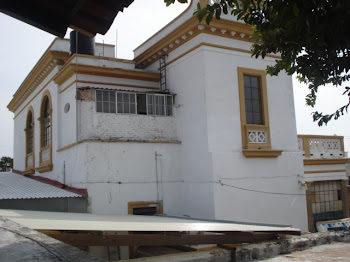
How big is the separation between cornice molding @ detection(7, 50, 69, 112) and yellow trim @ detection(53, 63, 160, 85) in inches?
35.1

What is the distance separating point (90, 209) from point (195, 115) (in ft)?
12.3

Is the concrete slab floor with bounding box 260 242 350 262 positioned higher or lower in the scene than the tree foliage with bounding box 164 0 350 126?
lower

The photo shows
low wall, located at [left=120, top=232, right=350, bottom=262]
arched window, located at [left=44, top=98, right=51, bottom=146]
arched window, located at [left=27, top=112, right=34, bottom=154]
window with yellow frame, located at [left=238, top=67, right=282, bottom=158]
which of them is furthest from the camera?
arched window, located at [left=27, top=112, right=34, bottom=154]

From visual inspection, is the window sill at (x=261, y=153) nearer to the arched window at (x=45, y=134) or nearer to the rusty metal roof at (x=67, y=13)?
the arched window at (x=45, y=134)

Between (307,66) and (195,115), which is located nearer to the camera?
(307,66)

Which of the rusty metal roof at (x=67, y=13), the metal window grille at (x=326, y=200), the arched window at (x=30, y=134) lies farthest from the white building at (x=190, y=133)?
the rusty metal roof at (x=67, y=13)

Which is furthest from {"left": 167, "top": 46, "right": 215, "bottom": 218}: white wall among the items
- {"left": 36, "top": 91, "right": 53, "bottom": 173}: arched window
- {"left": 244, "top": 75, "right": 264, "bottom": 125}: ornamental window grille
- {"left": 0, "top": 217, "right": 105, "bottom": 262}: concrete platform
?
{"left": 0, "top": 217, "right": 105, "bottom": 262}: concrete platform

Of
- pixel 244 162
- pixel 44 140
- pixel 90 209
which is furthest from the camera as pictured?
pixel 44 140

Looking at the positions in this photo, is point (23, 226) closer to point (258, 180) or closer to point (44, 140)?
point (258, 180)

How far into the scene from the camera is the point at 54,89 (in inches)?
492

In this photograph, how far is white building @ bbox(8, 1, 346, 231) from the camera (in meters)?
9.70

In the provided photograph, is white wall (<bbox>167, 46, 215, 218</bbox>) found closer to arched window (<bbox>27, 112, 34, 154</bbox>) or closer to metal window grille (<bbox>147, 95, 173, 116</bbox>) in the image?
metal window grille (<bbox>147, 95, 173, 116</bbox>)

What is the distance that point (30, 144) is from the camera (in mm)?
16281

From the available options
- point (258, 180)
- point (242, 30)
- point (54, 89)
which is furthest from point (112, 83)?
point (258, 180)
